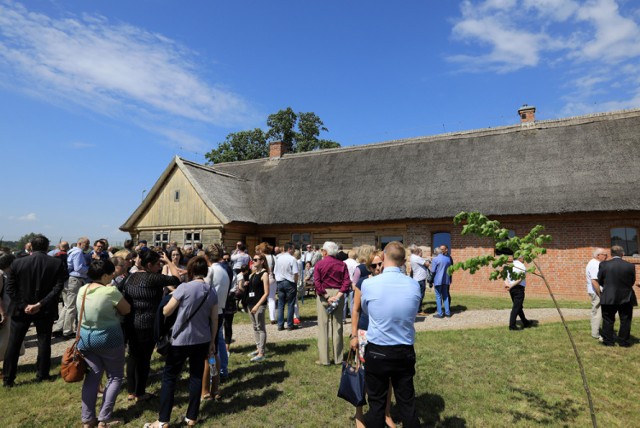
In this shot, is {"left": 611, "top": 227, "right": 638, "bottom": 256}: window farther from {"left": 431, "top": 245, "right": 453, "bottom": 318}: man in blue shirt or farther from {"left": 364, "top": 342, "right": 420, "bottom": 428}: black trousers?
{"left": 364, "top": 342, "right": 420, "bottom": 428}: black trousers

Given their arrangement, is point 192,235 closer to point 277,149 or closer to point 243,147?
point 277,149

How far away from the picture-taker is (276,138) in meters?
39.4

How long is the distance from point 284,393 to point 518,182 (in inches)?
554

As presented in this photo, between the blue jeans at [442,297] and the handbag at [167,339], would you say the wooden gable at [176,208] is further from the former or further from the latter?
the handbag at [167,339]

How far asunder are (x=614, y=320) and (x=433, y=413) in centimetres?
483

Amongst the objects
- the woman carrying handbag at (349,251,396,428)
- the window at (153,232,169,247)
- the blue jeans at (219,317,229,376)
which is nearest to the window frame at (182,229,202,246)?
the window at (153,232,169,247)

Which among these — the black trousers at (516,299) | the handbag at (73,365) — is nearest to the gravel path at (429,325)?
the black trousers at (516,299)

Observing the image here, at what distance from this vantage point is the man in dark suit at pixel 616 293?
6.73 meters

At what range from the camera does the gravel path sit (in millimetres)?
7664

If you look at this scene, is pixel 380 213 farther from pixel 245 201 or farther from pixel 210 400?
pixel 210 400

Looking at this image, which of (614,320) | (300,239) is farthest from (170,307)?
(300,239)

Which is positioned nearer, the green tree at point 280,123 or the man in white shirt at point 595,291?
the man in white shirt at point 595,291

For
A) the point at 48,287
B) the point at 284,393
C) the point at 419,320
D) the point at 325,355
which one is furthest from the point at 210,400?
the point at 419,320

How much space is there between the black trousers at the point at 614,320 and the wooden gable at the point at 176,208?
15.1 metres
